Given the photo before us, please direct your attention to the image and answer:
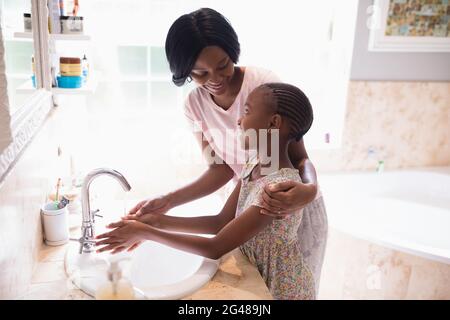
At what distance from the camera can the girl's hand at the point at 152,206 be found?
122cm

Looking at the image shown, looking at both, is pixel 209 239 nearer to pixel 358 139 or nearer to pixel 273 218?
pixel 273 218

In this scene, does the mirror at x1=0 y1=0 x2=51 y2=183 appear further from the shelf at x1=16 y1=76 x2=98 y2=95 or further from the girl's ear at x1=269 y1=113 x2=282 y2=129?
the girl's ear at x1=269 y1=113 x2=282 y2=129

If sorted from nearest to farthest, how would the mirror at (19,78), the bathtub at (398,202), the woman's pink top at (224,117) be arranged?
the mirror at (19,78) < the woman's pink top at (224,117) < the bathtub at (398,202)

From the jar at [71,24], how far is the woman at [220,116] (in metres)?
0.45

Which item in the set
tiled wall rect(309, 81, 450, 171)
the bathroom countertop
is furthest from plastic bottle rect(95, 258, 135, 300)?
tiled wall rect(309, 81, 450, 171)

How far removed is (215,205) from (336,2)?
1.52m

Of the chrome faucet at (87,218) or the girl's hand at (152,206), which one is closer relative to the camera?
the chrome faucet at (87,218)

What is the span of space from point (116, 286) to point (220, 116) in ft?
2.58

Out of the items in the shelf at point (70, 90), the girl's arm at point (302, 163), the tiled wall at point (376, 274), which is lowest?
the tiled wall at point (376, 274)

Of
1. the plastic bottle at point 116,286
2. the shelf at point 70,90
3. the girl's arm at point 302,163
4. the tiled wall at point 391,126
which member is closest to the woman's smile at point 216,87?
the girl's arm at point 302,163

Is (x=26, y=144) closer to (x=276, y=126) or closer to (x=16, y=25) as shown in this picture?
(x=16, y=25)

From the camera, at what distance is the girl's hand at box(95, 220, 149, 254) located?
1.01 meters

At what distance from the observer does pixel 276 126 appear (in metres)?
1.13

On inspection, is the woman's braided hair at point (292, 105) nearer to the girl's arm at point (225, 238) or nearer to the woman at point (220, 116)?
Result: the woman at point (220, 116)
